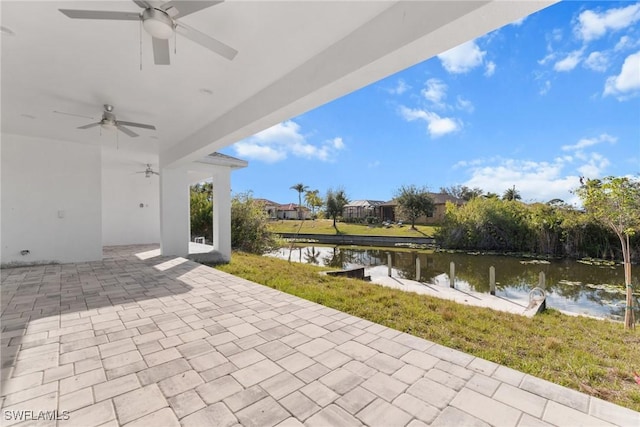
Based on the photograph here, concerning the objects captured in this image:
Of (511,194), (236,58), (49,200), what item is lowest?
(49,200)

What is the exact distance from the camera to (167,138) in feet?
18.7

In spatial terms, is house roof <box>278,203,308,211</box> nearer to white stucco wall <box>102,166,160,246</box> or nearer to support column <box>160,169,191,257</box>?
white stucco wall <box>102,166,160,246</box>

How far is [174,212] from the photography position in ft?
22.9

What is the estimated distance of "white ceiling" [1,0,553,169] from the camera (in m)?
2.04

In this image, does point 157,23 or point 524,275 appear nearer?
point 157,23

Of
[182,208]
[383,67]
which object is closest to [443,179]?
[182,208]

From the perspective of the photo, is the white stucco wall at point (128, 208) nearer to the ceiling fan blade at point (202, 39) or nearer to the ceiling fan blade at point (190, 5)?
the ceiling fan blade at point (202, 39)

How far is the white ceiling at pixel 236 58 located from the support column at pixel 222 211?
3.27m

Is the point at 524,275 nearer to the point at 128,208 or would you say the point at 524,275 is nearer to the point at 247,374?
the point at 247,374

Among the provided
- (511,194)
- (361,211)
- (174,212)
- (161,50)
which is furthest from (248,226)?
(511,194)

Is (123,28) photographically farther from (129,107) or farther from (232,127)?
(129,107)

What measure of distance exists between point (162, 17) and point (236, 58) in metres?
0.94

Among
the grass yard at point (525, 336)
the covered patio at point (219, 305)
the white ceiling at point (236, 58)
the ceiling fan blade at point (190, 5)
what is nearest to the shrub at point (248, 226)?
the covered patio at point (219, 305)

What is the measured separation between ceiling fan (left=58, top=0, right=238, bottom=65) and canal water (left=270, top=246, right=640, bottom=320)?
7.20m
